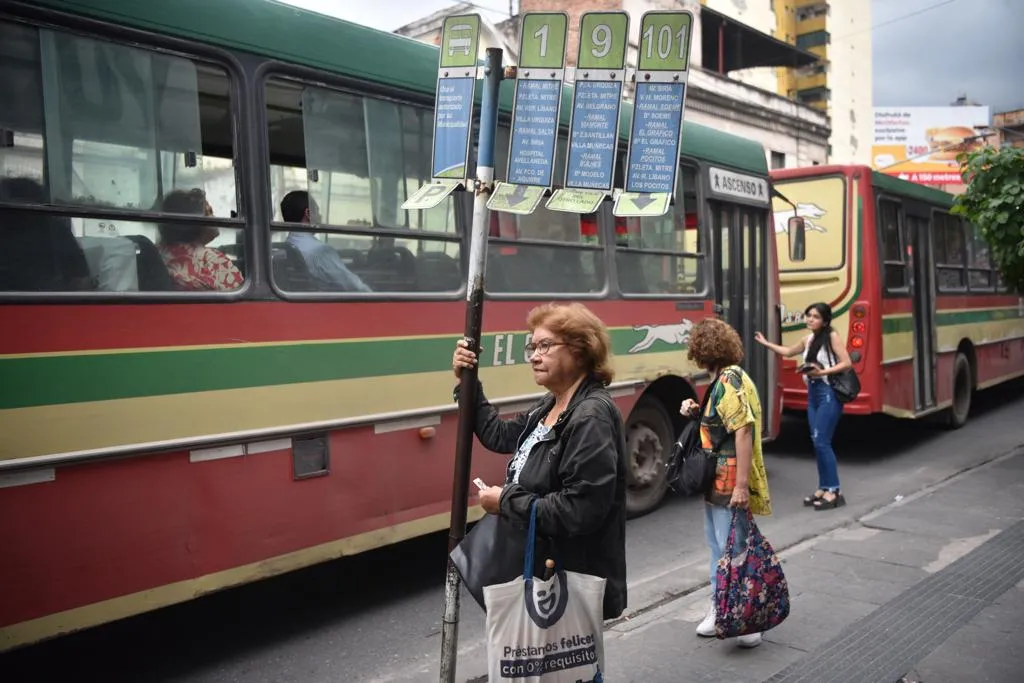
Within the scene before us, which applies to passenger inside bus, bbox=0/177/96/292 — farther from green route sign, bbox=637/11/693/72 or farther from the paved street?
green route sign, bbox=637/11/693/72

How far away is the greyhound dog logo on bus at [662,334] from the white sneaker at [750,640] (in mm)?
2731

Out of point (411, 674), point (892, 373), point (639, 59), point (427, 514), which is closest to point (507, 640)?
point (411, 674)

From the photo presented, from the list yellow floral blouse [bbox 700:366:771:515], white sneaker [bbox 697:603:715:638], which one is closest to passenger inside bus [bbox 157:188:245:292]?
yellow floral blouse [bbox 700:366:771:515]

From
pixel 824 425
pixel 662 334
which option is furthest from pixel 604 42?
pixel 824 425

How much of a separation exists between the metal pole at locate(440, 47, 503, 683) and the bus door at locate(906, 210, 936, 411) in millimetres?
8322

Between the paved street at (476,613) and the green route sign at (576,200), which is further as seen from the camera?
the paved street at (476,613)

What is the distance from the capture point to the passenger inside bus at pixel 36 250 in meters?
3.53

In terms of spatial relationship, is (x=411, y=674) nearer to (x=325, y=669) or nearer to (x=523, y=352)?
(x=325, y=669)

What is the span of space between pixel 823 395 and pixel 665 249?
186 cm

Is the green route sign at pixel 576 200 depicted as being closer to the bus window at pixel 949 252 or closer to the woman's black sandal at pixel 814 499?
the woman's black sandal at pixel 814 499

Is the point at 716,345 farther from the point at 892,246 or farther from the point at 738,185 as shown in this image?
the point at 892,246

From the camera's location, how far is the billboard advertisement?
49.1m

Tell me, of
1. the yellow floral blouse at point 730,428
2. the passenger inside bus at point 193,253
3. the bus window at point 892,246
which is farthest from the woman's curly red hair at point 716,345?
the bus window at point 892,246

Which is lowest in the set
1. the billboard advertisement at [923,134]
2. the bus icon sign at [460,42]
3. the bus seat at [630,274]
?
the bus seat at [630,274]
